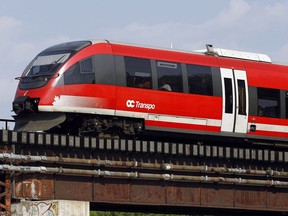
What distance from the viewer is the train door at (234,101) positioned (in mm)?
34719

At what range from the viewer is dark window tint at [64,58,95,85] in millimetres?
31031

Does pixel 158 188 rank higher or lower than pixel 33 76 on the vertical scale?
lower

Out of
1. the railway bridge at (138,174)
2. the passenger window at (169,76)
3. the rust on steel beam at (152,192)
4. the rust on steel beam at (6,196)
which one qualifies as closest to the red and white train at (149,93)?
the passenger window at (169,76)

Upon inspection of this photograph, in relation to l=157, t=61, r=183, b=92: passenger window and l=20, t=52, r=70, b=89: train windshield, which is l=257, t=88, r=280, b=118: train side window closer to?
l=157, t=61, r=183, b=92: passenger window

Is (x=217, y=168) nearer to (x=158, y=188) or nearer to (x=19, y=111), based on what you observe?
(x=158, y=188)

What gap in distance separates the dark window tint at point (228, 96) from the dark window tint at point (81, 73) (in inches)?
215

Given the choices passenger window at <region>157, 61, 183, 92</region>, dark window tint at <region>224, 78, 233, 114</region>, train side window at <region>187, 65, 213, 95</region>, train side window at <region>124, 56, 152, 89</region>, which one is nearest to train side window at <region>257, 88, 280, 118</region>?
dark window tint at <region>224, 78, 233, 114</region>

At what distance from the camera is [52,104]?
30.6 meters

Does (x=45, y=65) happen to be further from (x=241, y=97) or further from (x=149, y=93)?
(x=241, y=97)

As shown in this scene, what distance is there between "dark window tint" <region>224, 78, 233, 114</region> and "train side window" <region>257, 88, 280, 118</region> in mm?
1302

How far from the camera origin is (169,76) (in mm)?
33438

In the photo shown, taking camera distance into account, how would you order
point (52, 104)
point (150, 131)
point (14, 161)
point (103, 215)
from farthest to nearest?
point (103, 215) < point (150, 131) < point (52, 104) < point (14, 161)

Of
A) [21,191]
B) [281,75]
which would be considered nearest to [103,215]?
[281,75]

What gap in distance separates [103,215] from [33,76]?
6928cm
